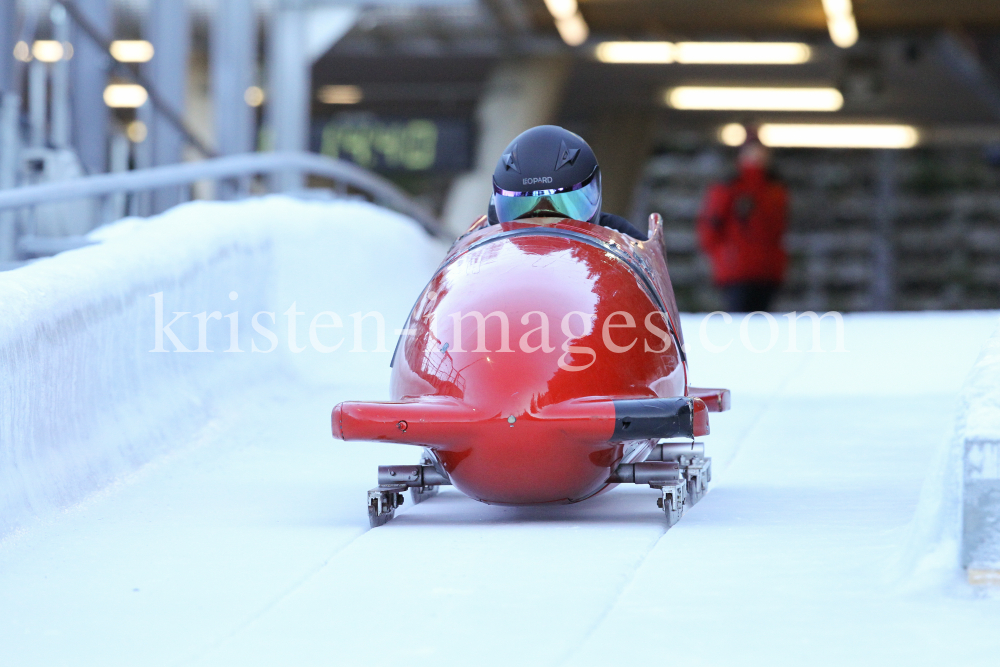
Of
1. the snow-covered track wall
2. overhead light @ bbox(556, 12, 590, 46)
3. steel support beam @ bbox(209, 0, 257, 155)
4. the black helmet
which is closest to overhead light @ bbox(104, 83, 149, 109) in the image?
steel support beam @ bbox(209, 0, 257, 155)

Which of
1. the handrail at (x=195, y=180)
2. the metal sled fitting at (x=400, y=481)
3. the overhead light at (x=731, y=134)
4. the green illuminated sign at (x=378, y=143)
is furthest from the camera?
the overhead light at (x=731, y=134)

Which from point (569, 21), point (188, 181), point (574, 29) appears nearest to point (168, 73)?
point (188, 181)

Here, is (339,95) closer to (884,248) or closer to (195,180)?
(884,248)

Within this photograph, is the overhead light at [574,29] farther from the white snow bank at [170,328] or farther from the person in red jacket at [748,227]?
the white snow bank at [170,328]

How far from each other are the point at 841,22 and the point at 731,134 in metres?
5.62

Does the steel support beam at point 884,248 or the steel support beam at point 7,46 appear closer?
the steel support beam at point 7,46

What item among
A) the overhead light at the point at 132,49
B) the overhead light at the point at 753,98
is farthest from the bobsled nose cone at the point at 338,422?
the overhead light at the point at 753,98

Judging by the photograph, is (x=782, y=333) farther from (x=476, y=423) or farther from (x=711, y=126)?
(x=711, y=126)

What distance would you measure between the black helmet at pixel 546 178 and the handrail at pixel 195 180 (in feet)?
4.71

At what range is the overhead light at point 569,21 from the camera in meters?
11.1

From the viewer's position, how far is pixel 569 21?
1162 centimetres

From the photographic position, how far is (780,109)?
14938mm

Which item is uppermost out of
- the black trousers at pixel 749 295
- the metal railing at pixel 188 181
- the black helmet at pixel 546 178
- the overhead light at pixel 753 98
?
the overhead light at pixel 753 98

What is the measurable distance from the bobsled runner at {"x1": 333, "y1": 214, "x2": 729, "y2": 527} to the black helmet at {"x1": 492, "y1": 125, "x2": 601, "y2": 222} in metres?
0.16
